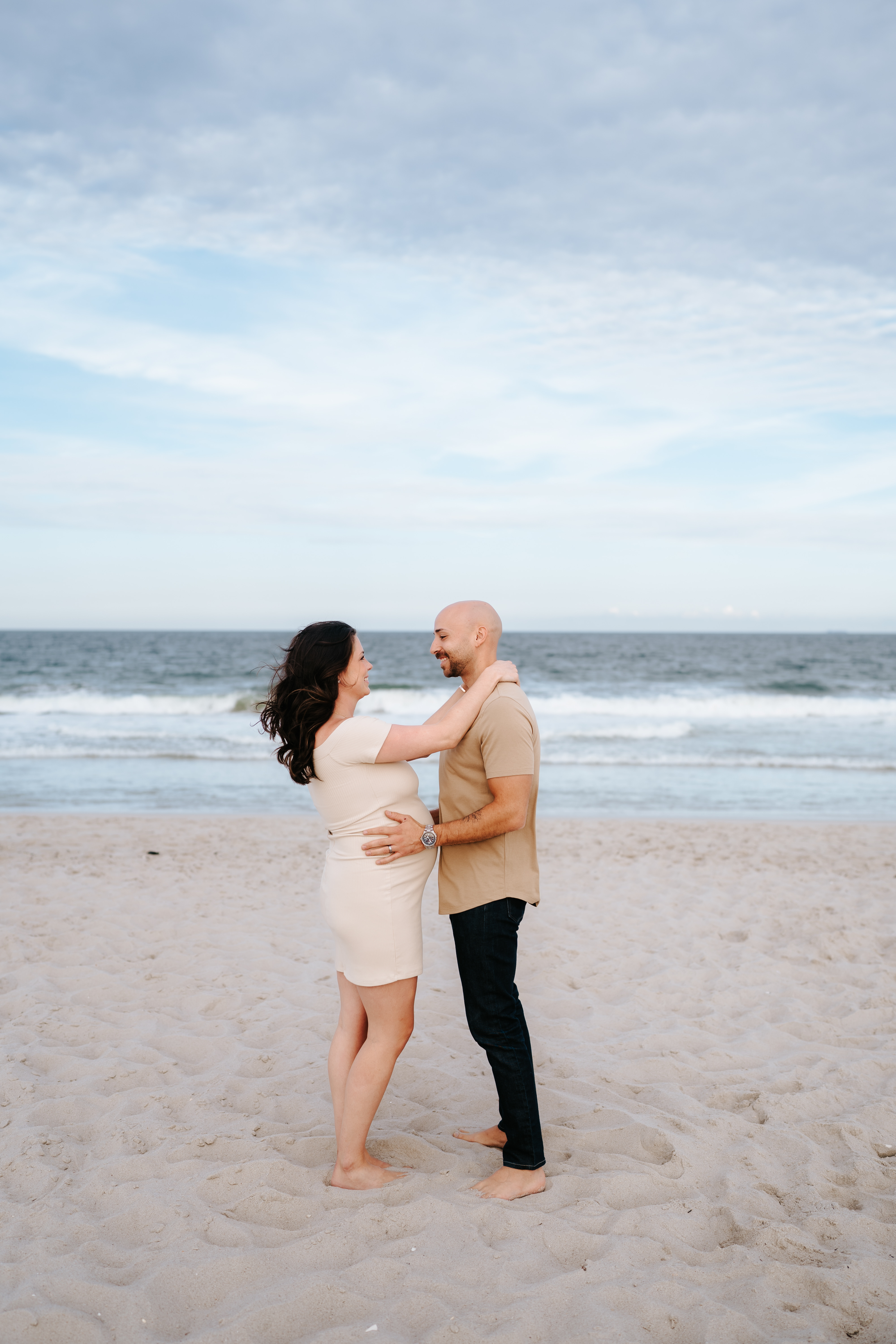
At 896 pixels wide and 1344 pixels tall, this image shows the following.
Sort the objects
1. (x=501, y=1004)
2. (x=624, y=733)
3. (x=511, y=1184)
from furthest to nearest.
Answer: (x=624, y=733) → (x=511, y=1184) → (x=501, y=1004)

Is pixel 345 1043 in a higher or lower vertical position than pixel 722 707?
higher

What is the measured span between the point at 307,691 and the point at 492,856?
80 cm

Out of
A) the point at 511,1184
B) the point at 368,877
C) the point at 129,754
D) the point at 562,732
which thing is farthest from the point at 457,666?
the point at 562,732

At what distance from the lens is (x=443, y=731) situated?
2.69 meters

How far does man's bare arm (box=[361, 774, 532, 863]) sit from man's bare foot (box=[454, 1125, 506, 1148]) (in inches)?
51.5

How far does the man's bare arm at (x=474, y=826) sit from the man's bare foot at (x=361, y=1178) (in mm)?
1127

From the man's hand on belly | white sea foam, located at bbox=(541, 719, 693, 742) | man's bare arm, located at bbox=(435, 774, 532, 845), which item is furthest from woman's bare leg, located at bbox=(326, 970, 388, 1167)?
white sea foam, located at bbox=(541, 719, 693, 742)

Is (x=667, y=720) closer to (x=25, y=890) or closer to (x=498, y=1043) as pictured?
(x=25, y=890)

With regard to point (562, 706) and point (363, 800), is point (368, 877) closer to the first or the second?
point (363, 800)

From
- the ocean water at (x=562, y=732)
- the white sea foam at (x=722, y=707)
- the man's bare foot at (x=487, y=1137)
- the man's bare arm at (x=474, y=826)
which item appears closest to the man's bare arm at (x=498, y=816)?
the man's bare arm at (x=474, y=826)

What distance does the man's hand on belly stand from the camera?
Result: 2717 mm

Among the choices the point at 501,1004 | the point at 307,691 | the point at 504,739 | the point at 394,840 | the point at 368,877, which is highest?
the point at 307,691

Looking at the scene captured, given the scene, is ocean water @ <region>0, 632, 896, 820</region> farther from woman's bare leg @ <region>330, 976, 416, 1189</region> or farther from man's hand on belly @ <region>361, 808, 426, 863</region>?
woman's bare leg @ <region>330, 976, 416, 1189</region>

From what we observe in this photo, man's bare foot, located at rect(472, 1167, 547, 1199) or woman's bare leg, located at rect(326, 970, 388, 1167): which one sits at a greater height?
woman's bare leg, located at rect(326, 970, 388, 1167)
